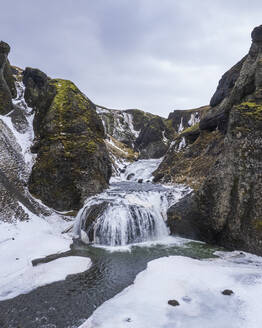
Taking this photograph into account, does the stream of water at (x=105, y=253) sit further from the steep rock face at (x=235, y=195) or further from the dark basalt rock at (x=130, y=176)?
the dark basalt rock at (x=130, y=176)

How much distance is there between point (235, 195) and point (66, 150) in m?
18.4

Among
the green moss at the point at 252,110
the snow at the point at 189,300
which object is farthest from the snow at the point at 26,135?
the green moss at the point at 252,110

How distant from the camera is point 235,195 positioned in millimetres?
14984

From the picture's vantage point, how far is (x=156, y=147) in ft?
236

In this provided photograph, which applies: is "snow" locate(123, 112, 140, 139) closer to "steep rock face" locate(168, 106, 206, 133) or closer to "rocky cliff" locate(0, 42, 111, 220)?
"steep rock face" locate(168, 106, 206, 133)

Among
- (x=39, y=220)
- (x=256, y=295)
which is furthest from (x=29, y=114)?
(x=256, y=295)

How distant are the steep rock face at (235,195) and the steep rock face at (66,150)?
37.6 feet

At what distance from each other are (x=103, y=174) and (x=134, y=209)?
383 inches

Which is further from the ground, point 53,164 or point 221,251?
point 53,164

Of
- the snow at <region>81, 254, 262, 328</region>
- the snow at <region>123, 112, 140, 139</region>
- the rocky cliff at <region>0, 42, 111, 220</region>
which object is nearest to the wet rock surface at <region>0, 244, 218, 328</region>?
the snow at <region>81, 254, 262, 328</region>

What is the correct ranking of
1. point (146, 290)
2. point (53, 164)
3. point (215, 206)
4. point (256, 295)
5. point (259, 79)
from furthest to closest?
point (53, 164)
point (259, 79)
point (215, 206)
point (146, 290)
point (256, 295)

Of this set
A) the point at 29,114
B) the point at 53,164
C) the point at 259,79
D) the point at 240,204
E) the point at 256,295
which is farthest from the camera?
the point at 29,114

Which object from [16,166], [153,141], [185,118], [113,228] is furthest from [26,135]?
[185,118]

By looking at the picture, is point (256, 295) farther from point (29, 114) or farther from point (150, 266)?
point (29, 114)
